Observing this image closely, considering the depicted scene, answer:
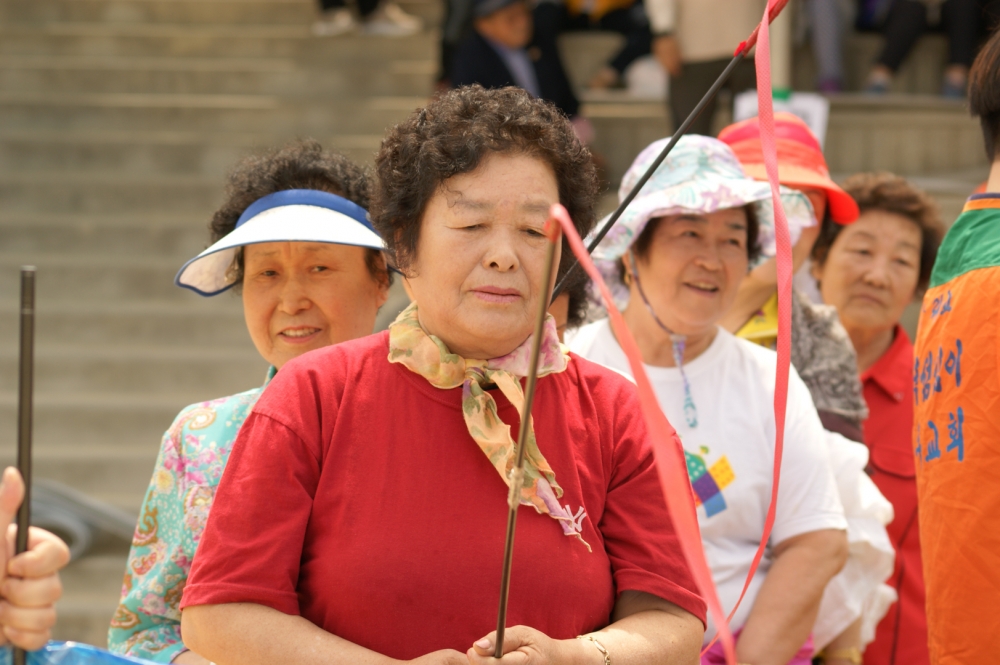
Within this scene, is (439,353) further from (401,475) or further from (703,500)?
(703,500)

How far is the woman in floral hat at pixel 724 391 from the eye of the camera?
2.39 m

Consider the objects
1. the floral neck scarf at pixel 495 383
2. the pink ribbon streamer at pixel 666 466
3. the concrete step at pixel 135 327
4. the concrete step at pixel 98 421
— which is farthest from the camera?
the concrete step at pixel 135 327

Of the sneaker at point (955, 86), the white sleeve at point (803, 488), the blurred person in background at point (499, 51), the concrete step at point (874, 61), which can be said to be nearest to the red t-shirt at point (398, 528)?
the white sleeve at point (803, 488)

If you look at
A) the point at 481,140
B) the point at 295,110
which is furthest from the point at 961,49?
the point at 481,140

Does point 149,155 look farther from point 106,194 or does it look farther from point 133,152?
point 106,194

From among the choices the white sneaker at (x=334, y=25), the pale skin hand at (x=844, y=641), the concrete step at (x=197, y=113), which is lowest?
the pale skin hand at (x=844, y=641)

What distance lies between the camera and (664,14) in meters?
5.93

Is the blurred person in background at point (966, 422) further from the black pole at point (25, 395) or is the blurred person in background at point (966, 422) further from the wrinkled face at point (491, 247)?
the black pole at point (25, 395)

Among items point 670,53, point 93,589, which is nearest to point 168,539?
point 93,589

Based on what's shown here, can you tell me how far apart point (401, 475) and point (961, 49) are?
6.36 meters

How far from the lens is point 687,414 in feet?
8.19

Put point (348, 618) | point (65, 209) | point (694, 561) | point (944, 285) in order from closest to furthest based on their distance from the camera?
point (694, 561)
point (348, 618)
point (944, 285)
point (65, 209)

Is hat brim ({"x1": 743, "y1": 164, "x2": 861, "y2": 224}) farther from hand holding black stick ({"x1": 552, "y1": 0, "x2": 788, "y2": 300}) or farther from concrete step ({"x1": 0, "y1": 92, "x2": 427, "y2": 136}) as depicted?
concrete step ({"x1": 0, "y1": 92, "x2": 427, "y2": 136})

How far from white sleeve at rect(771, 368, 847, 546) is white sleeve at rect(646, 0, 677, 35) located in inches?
152
